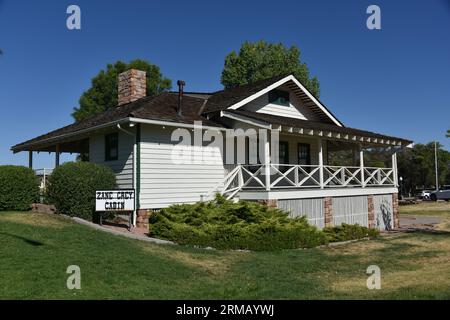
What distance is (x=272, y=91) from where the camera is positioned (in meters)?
20.5

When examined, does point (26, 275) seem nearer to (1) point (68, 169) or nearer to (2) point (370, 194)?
(1) point (68, 169)

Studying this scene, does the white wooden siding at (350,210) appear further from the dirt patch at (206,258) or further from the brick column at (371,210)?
the dirt patch at (206,258)

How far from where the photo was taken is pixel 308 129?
666 inches

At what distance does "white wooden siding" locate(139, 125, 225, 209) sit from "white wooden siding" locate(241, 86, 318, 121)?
3.58 metres

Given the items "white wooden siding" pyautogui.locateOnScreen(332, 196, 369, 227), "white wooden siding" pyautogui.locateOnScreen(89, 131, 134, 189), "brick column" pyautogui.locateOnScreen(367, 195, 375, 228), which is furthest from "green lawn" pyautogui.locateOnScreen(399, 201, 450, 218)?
"white wooden siding" pyautogui.locateOnScreen(89, 131, 134, 189)

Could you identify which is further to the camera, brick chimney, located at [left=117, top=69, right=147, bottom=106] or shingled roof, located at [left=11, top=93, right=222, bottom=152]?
brick chimney, located at [left=117, top=69, right=147, bottom=106]

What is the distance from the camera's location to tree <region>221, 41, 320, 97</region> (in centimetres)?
4588

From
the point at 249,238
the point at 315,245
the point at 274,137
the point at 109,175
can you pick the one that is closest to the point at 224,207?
the point at 249,238

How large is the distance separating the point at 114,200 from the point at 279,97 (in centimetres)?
1018

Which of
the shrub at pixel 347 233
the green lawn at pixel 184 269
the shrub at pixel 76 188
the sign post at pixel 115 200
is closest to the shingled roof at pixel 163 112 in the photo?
the shrub at pixel 76 188

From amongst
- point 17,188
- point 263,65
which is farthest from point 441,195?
point 17,188

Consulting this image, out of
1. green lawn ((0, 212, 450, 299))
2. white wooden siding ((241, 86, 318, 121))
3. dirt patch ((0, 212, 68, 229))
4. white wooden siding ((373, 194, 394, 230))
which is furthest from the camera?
white wooden siding ((373, 194, 394, 230))

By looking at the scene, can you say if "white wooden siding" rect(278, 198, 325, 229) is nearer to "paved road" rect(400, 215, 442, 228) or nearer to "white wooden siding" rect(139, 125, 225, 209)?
"white wooden siding" rect(139, 125, 225, 209)

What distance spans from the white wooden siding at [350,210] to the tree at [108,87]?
29759mm
